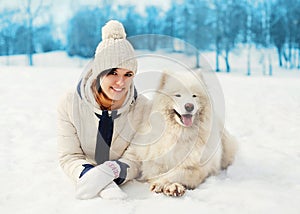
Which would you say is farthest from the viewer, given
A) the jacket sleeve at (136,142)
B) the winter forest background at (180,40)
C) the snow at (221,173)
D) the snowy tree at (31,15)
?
the snowy tree at (31,15)

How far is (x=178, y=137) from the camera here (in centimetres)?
136

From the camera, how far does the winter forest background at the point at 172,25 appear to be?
3809 mm

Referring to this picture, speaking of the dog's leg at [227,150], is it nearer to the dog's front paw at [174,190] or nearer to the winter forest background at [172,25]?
the dog's front paw at [174,190]

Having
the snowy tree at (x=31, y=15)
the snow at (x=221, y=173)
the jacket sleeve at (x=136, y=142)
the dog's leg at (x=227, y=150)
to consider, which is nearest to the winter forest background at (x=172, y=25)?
the snowy tree at (x=31, y=15)

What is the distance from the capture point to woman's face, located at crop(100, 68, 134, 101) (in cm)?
132

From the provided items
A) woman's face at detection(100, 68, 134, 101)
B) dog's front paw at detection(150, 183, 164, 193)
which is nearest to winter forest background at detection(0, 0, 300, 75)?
Answer: woman's face at detection(100, 68, 134, 101)

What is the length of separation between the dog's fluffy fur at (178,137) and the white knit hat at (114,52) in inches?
6.0

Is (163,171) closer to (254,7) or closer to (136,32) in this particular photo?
(136,32)

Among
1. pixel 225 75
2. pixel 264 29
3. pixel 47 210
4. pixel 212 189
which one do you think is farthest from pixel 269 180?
pixel 264 29

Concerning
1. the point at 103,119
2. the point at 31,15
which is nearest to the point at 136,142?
the point at 103,119

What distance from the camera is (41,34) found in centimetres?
416

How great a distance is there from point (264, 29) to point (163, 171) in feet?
9.60

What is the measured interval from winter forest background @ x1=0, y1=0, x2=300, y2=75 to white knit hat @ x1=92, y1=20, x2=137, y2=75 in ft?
8.01

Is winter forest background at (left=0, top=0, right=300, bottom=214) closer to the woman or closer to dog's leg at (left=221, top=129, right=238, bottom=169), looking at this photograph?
dog's leg at (left=221, top=129, right=238, bottom=169)
